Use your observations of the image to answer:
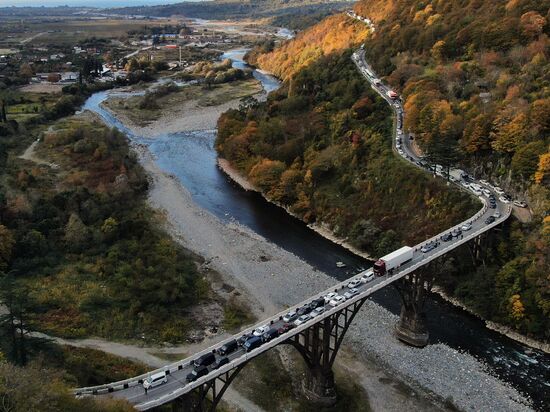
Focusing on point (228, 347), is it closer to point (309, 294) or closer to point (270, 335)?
point (270, 335)

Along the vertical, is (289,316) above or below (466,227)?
below

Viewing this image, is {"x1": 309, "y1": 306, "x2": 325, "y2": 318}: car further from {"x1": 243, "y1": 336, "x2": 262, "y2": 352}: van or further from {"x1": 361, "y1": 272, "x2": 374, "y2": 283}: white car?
{"x1": 361, "y1": 272, "x2": 374, "y2": 283}: white car

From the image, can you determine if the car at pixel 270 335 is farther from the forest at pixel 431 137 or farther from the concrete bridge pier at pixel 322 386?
the forest at pixel 431 137

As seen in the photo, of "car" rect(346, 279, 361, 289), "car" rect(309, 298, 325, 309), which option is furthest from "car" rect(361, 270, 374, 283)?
"car" rect(309, 298, 325, 309)

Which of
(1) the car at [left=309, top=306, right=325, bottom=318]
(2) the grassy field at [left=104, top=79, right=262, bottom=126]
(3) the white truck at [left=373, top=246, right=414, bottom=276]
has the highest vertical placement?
(3) the white truck at [left=373, top=246, right=414, bottom=276]

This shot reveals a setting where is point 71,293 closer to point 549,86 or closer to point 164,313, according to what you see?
point 164,313

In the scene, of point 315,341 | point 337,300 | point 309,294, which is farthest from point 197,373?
point 309,294
